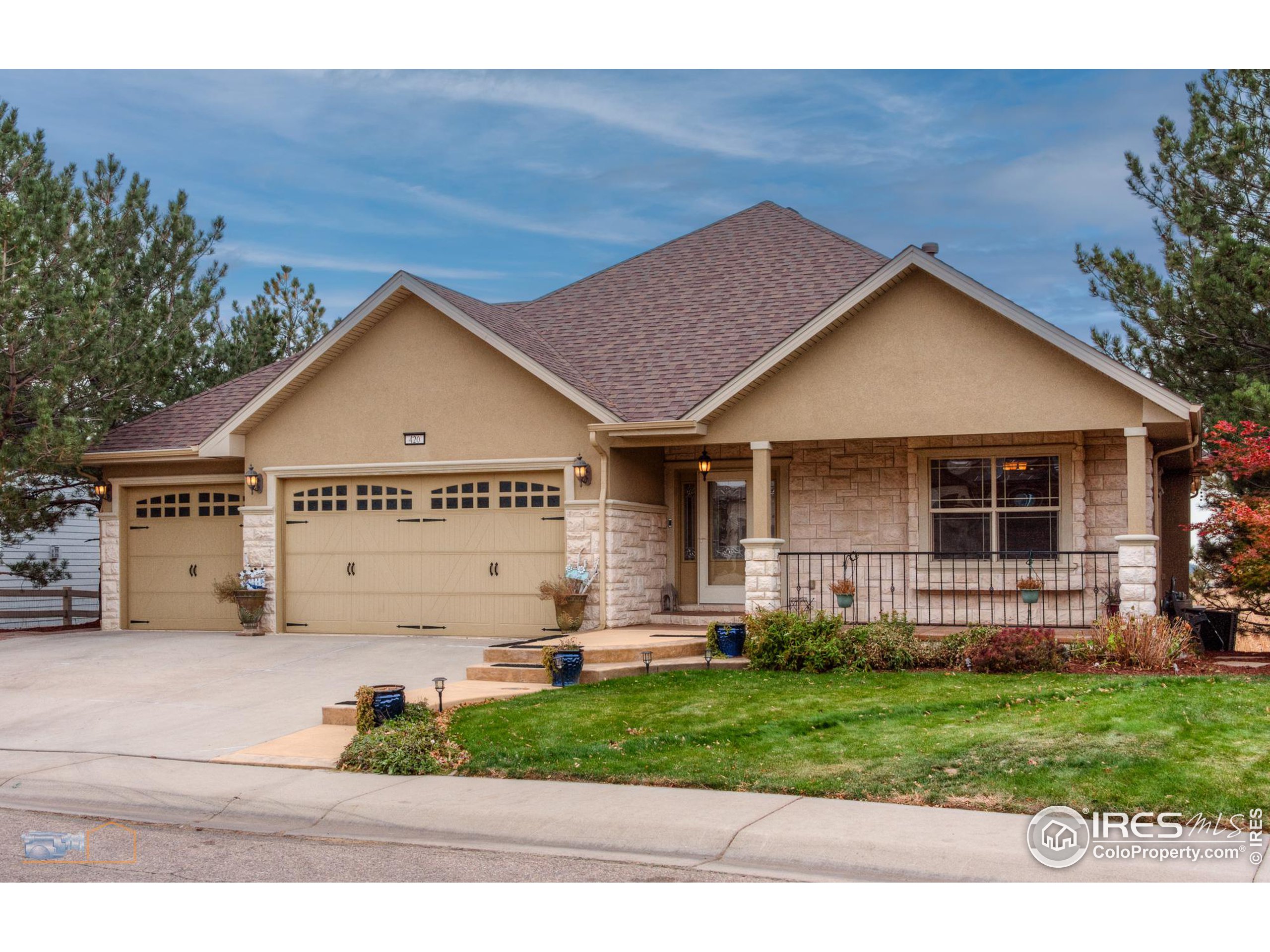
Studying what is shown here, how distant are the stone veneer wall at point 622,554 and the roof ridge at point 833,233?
19.4ft

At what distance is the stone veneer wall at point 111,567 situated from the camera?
19.1 m

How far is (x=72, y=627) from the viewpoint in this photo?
2041cm

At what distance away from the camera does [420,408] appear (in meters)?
17.0

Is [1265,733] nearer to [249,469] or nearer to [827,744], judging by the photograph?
[827,744]

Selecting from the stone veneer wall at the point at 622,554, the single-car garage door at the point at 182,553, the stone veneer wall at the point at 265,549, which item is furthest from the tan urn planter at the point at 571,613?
the single-car garage door at the point at 182,553

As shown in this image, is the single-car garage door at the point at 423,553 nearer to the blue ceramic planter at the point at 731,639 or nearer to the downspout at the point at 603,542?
the downspout at the point at 603,542

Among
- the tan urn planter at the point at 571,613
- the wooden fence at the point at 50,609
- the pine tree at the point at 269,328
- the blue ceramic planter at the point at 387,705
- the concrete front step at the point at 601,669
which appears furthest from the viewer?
the pine tree at the point at 269,328

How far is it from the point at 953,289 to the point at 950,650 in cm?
450

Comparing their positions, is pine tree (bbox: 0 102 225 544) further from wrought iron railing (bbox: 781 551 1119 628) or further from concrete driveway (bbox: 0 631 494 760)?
wrought iron railing (bbox: 781 551 1119 628)

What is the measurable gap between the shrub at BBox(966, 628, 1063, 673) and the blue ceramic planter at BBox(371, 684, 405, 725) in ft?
20.5

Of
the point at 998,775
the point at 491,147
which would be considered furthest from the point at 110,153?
the point at 998,775

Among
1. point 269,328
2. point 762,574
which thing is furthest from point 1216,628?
point 269,328

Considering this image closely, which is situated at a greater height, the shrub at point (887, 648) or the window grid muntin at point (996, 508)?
the window grid muntin at point (996, 508)

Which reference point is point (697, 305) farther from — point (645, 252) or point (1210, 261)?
point (1210, 261)
